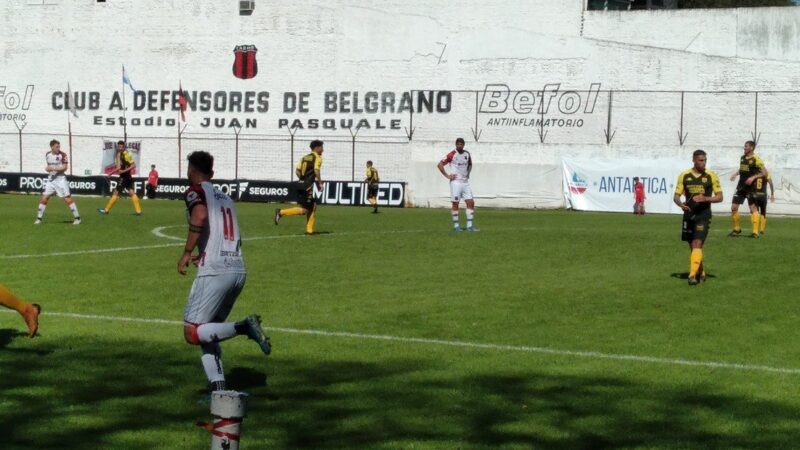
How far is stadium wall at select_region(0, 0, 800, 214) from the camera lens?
4991 centimetres

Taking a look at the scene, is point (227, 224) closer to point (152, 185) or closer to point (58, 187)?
point (58, 187)

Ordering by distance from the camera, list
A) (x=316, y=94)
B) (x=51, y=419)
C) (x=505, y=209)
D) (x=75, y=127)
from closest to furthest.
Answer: (x=51, y=419) → (x=505, y=209) → (x=316, y=94) → (x=75, y=127)

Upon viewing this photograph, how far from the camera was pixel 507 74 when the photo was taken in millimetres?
53906

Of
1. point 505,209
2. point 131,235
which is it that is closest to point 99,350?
point 131,235

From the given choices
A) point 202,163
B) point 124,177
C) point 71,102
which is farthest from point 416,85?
point 202,163

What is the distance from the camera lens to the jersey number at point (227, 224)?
9.68 metres

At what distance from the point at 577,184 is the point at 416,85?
11.1 metres

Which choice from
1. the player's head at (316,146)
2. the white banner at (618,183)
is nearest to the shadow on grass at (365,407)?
the player's head at (316,146)

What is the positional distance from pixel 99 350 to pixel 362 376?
109 inches

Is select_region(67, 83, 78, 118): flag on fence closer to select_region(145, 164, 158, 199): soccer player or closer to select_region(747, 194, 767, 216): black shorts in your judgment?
select_region(145, 164, 158, 199): soccer player

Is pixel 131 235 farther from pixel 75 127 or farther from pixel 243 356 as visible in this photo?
pixel 75 127

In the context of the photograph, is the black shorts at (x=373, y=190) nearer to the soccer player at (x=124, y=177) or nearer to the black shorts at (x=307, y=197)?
the soccer player at (x=124, y=177)

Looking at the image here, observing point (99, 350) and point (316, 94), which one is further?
point (316, 94)

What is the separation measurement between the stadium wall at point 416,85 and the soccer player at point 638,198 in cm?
145
